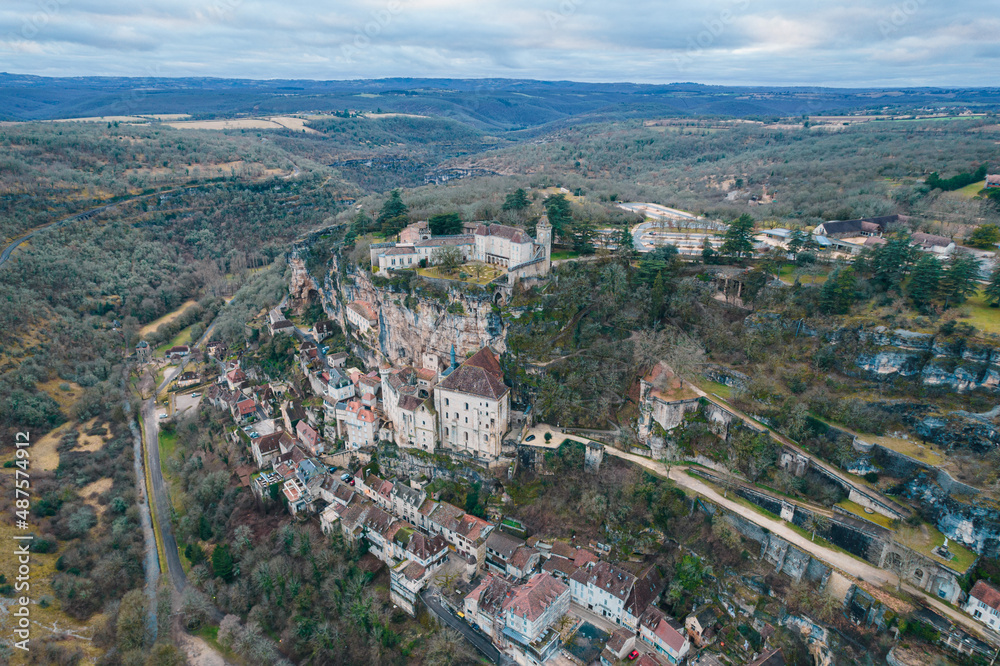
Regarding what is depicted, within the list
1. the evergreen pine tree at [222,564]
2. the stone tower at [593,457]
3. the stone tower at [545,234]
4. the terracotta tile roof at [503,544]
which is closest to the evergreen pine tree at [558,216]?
the stone tower at [545,234]

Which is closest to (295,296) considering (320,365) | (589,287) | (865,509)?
(320,365)

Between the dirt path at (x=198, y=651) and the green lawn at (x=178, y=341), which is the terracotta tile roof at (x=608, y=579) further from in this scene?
the green lawn at (x=178, y=341)

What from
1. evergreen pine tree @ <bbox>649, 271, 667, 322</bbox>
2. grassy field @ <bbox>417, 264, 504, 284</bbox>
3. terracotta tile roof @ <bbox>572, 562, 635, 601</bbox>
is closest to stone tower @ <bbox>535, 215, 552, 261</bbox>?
grassy field @ <bbox>417, 264, 504, 284</bbox>

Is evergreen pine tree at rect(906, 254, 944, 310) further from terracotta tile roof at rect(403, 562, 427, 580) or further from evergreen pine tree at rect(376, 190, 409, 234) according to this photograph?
evergreen pine tree at rect(376, 190, 409, 234)

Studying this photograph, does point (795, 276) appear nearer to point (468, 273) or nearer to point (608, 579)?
point (468, 273)

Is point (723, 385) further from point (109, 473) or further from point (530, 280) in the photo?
point (109, 473)

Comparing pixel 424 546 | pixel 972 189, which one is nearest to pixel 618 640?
pixel 424 546
